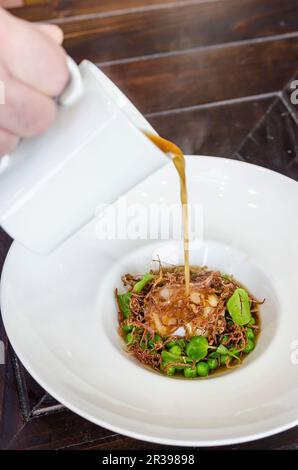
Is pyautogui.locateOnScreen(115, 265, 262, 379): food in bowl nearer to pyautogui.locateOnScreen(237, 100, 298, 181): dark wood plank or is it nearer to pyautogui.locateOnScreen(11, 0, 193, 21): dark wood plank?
pyautogui.locateOnScreen(237, 100, 298, 181): dark wood plank

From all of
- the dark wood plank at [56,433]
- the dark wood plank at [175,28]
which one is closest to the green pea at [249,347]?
the dark wood plank at [56,433]

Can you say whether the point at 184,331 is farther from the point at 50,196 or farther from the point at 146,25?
the point at 146,25

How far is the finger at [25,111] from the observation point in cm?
96

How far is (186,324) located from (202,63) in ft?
3.50

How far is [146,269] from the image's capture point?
70.2 inches

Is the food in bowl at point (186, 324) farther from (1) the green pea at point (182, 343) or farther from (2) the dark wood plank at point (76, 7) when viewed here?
(2) the dark wood plank at point (76, 7)

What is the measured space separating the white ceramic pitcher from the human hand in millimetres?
53

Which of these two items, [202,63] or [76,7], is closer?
[202,63]

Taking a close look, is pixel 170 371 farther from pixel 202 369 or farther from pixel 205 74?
pixel 205 74

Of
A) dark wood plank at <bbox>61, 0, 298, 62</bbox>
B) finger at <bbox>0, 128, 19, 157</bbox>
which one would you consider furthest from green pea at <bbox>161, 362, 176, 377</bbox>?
dark wood plank at <bbox>61, 0, 298, 62</bbox>

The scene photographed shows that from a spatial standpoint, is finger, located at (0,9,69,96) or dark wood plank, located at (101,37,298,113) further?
dark wood plank, located at (101,37,298,113)

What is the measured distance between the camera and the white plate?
1258mm

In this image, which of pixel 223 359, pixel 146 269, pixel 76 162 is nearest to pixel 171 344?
pixel 223 359

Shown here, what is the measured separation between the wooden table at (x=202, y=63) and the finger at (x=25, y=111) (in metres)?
0.63
